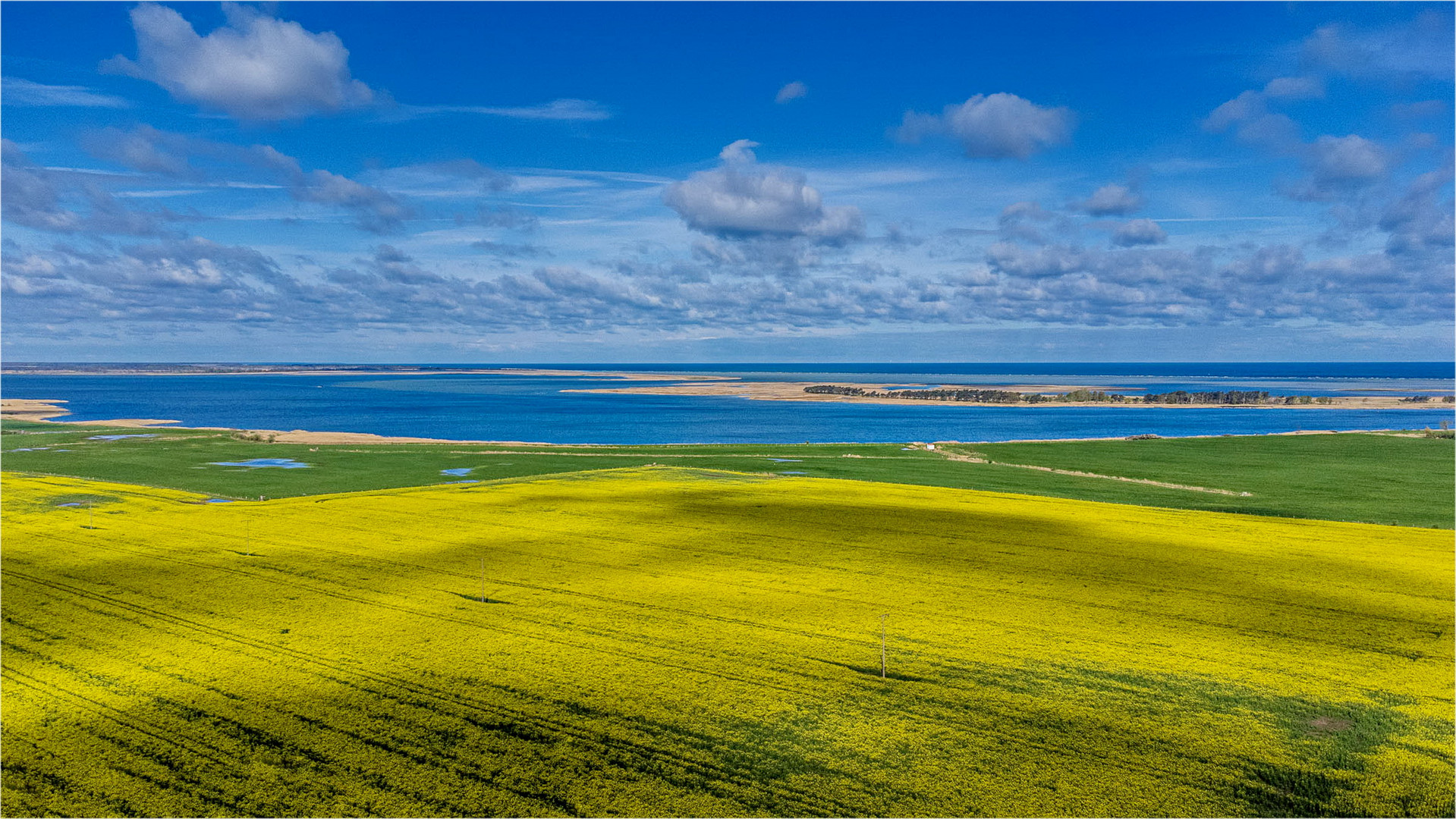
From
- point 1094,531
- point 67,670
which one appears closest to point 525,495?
point 67,670

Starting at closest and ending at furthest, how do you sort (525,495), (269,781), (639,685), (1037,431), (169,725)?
(269,781) → (169,725) → (639,685) → (525,495) → (1037,431)

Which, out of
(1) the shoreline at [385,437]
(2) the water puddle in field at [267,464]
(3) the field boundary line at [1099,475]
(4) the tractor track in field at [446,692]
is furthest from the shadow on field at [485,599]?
(1) the shoreline at [385,437]

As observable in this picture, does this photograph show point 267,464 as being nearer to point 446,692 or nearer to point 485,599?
point 485,599

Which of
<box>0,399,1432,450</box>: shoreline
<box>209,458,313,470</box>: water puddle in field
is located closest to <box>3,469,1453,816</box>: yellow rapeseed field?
<box>209,458,313,470</box>: water puddle in field

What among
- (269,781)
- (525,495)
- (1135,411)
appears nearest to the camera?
(269,781)

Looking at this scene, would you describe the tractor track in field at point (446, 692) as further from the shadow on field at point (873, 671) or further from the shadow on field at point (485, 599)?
the shadow on field at point (485, 599)

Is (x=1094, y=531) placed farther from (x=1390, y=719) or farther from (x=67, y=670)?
(x=67, y=670)
